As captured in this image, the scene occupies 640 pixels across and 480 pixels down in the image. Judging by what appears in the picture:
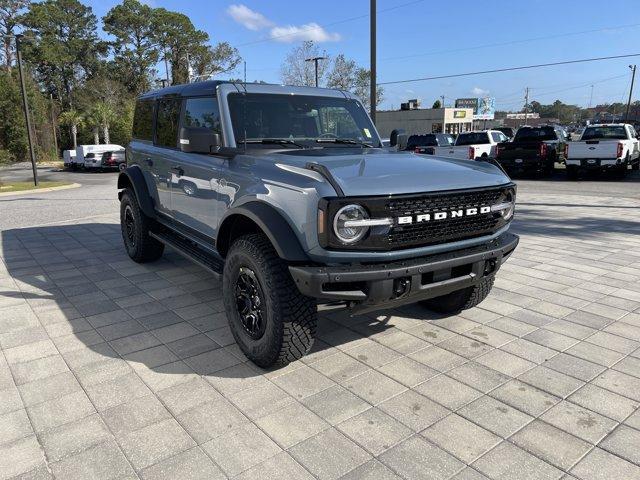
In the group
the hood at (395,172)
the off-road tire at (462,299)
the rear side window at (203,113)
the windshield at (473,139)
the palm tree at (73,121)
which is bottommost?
the off-road tire at (462,299)

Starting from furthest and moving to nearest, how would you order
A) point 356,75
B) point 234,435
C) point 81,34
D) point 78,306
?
point 81,34 → point 356,75 → point 78,306 → point 234,435

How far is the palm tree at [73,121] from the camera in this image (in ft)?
138

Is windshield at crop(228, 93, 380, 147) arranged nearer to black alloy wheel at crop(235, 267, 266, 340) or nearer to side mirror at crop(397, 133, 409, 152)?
side mirror at crop(397, 133, 409, 152)

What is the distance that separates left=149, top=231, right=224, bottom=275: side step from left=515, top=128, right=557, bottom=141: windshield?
61.8ft

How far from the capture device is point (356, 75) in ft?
149

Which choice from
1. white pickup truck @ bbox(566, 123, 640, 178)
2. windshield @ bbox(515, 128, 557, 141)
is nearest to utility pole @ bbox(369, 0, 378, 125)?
white pickup truck @ bbox(566, 123, 640, 178)

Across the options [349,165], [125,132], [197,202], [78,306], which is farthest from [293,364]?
[125,132]

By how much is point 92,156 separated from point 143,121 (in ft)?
80.0

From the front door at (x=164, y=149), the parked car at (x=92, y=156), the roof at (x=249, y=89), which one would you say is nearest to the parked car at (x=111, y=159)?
the parked car at (x=92, y=156)

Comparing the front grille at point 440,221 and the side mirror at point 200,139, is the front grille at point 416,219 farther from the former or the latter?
the side mirror at point 200,139

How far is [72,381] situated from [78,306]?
1.64m

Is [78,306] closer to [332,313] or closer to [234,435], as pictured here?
[332,313]

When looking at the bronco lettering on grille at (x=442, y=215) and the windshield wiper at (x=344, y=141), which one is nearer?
the bronco lettering on grille at (x=442, y=215)

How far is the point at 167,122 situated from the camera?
5332 millimetres
